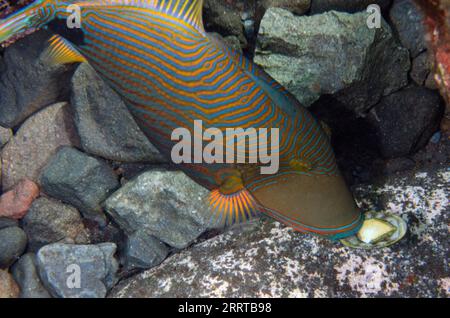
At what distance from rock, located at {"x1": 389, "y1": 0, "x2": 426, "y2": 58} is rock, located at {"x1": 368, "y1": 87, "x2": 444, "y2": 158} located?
48 cm

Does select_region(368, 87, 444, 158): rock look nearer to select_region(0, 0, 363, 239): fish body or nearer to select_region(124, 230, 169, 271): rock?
select_region(0, 0, 363, 239): fish body

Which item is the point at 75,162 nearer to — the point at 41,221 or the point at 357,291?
the point at 41,221

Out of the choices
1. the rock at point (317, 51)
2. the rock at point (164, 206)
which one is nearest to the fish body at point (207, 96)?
the rock at point (164, 206)

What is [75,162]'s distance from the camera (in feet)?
12.3

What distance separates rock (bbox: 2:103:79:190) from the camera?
3984mm

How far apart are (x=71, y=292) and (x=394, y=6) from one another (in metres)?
4.50

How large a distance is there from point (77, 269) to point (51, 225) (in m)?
0.75

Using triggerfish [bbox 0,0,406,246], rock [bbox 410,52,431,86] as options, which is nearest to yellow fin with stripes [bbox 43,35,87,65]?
triggerfish [bbox 0,0,406,246]

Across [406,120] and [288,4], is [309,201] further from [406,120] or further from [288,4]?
[288,4]

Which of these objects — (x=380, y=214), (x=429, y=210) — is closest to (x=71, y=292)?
(x=380, y=214)

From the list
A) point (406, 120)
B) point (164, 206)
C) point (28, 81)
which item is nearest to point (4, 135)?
point (28, 81)

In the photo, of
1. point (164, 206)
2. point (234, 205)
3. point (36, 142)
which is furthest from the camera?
point (36, 142)

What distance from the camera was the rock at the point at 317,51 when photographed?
141 inches

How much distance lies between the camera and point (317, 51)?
3.61 meters
